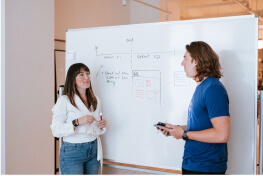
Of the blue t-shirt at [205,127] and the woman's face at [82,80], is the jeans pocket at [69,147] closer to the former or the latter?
the woman's face at [82,80]

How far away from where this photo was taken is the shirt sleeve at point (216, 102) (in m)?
1.60

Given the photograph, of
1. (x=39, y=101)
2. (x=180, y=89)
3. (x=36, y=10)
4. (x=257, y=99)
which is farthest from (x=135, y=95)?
(x=36, y=10)

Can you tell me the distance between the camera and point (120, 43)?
2527 mm

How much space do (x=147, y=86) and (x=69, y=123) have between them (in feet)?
2.24

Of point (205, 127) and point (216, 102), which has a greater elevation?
point (216, 102)

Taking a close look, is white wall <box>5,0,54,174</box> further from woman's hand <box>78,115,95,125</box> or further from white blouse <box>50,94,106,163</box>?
woman's hand <box>78,115,95,125</box>

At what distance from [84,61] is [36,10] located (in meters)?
1.15

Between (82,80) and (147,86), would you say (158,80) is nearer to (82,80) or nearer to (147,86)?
(147,86)

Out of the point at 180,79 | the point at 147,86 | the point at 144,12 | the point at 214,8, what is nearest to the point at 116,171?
the point at 147,86

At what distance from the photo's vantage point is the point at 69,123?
2184 mm

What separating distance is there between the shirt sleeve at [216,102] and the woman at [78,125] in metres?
0.91

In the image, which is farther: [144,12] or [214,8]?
[214,8]

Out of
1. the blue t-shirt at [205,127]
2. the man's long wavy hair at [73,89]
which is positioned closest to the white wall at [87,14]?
the man's long wavy hair at [73,89]

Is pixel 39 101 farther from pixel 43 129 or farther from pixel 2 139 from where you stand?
pixel 2 139
